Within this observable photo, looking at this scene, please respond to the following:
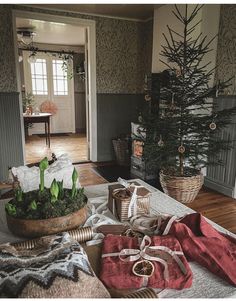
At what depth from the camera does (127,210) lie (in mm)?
1210

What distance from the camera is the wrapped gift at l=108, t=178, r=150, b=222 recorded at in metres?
1.21

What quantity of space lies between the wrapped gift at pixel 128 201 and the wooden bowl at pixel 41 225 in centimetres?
27

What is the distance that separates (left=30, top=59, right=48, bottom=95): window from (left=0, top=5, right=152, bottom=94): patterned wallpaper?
120 inches

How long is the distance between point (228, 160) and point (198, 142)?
0.68 metres

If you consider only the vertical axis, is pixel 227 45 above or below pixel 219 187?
above

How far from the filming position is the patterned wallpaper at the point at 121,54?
406 cm

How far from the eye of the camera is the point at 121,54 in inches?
166

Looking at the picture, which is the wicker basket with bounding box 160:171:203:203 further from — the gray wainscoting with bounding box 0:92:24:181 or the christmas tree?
the gray wainscoting with bounding box 0:92:24:181

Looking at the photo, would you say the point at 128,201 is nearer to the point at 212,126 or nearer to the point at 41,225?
the point at 41,225

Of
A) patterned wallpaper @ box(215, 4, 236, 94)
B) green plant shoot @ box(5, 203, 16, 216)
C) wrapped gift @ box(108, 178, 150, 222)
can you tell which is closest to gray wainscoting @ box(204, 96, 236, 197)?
patterned wallpaper @ box(215, 4, 236, 94)

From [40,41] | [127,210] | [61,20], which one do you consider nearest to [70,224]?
[127,210]

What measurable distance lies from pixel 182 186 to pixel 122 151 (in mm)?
1830

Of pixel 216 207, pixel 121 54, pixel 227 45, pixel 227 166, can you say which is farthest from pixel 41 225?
pixel 121 54

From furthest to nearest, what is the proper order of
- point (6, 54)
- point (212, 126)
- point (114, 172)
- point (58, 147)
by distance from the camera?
point (58, 147), point (114, 172), point (6, 54), point (212, 126)
